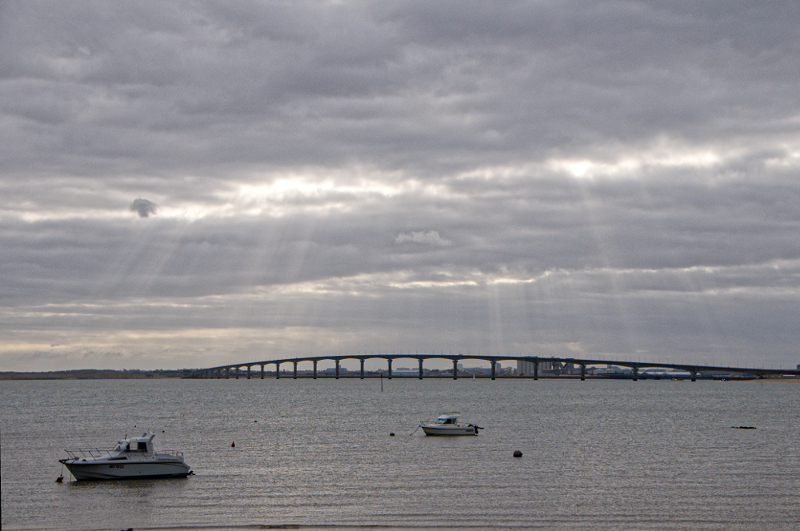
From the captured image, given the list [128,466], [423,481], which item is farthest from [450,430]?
[128,466]

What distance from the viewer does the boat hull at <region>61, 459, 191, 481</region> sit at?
5130 cm

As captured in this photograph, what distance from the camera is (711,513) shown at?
132 feet

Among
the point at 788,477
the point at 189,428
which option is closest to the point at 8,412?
the point at 189,428

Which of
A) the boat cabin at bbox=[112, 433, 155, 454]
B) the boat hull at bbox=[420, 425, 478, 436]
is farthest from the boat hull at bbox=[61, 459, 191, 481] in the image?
the boat hull at bbox=[420, 425, 478, 436]

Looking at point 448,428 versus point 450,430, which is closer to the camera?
point 450,430

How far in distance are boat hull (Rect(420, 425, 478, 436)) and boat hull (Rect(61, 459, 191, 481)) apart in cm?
3368

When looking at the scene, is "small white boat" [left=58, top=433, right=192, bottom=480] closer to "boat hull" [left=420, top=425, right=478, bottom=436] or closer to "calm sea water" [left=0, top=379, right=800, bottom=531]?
→ "calm sea water" [left=0, top=379, right=800, bottom=531]

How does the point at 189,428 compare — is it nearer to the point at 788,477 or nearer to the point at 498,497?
the point at 498,497

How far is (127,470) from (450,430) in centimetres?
3646

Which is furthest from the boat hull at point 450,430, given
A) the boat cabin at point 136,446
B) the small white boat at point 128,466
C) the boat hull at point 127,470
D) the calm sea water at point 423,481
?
the boat cabin at point 136,446

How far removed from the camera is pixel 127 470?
52.1 m

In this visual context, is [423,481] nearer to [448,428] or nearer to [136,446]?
[136,446]

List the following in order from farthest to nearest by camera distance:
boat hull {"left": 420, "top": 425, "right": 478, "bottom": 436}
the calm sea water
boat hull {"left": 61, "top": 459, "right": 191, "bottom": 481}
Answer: boat hull {"left": 420, "top": 425, "right": 478, "bottom": 436} < boat hull {"left": 61, "top": 459, "right": 191, "bottom": 481} < the calm sea water

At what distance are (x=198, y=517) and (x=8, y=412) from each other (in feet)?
342
